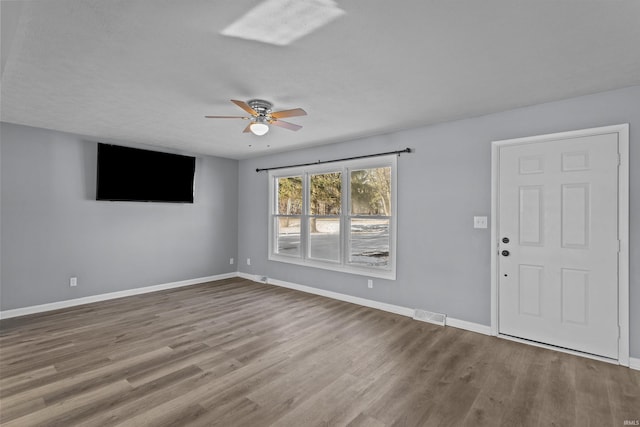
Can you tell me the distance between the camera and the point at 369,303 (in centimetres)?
453

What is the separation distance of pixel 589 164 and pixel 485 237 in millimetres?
1171

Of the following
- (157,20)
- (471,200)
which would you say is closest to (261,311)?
(471,200)

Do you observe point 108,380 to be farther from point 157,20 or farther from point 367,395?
point 157,20

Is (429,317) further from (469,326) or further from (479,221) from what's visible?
(479,221)

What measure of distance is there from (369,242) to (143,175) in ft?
12.6

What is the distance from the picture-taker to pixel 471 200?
366 cm

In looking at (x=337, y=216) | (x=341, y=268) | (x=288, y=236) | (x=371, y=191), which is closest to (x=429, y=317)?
(x=341, y=268)

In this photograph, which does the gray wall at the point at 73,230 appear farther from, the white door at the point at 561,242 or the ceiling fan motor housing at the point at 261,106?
the white door at the point at 561,242

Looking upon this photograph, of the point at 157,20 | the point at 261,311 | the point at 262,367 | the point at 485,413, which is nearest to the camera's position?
the point at 157,20

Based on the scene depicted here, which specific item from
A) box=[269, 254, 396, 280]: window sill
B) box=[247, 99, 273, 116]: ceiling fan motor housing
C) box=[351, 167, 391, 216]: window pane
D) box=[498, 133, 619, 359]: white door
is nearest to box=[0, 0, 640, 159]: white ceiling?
box=[247, 99, 273, 116]: ceiling fan motor housing

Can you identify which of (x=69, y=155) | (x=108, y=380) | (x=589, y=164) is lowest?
(x=108, y=380)

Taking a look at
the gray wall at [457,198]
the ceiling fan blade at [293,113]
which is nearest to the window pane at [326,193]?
the gray wall at [457,198]

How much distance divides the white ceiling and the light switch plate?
119cm

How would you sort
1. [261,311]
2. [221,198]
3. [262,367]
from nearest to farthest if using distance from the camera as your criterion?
1. [262,367]
2. [261,311]
3. [221,198]
